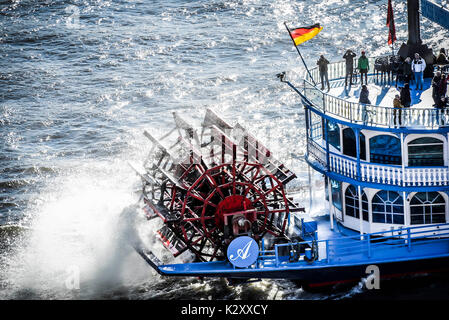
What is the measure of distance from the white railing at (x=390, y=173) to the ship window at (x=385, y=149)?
0.29 meters

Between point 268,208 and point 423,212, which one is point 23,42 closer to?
point 268,208

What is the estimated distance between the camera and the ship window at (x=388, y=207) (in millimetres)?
23266

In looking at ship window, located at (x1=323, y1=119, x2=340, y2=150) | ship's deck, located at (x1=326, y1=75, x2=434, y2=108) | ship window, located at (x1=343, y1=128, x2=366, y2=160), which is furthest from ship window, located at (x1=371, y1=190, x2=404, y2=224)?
ship's deck, located at (x1=326, y1=75, x2=434, y2=108)

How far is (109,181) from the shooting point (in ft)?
114

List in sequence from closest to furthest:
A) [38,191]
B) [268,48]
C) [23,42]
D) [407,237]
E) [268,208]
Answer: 1. [407,237]
2. [268,208]
3. [38,191]
4. [268,48]
5. [23,42]

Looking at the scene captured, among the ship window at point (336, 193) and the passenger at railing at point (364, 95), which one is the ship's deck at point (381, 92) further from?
the ship window at point (336, 193)

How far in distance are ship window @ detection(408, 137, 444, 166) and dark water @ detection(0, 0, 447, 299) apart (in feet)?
14.3

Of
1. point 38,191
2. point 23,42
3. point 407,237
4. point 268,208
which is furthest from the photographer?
point 23,42

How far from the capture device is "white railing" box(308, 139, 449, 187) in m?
22.4
